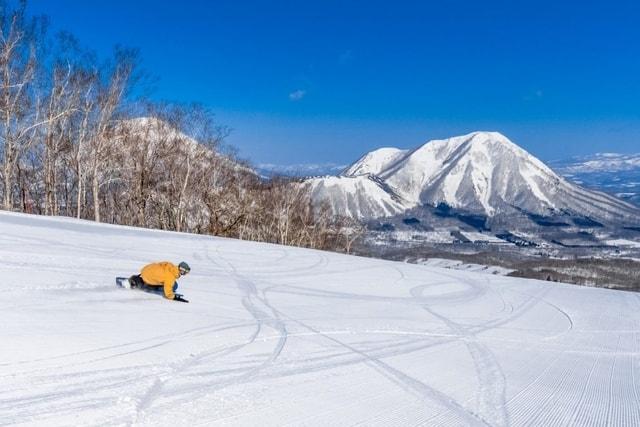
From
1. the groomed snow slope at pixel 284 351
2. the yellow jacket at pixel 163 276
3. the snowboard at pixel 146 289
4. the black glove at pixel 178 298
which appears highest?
the yellow jacket at pixel 163 276

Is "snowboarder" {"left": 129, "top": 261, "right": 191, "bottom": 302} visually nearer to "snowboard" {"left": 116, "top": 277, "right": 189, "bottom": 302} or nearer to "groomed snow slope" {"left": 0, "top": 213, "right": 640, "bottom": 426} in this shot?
"snowboard" {"left": 116, "top": 277, "right": 189, "bottom": 302}

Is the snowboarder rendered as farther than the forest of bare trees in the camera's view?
No

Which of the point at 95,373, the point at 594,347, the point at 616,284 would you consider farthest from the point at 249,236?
the point at 616,284

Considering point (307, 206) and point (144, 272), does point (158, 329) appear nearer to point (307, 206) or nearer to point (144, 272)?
point (144, 272)

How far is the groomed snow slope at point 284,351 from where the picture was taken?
5742 mm

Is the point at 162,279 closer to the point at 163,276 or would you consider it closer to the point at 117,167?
the point at 163,276


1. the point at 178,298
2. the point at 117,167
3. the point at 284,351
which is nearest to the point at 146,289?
the point at 178,298

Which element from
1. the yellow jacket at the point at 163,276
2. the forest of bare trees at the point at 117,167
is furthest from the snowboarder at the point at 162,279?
the forest of bare trees at the point at 117,167

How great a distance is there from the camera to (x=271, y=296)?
13086 mm

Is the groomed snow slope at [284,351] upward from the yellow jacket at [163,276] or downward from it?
downward

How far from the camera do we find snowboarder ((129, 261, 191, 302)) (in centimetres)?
1091

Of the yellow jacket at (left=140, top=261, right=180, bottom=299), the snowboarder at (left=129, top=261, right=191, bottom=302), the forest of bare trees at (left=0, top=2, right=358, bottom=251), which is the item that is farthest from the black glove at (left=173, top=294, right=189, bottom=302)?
the forest of bare trees at (left=0, top=2, right=358, bottom=251)

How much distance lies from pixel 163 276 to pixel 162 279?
8 cm

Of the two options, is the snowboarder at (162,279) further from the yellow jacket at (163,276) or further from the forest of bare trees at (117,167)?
the forest of bare trees at (117,167)
